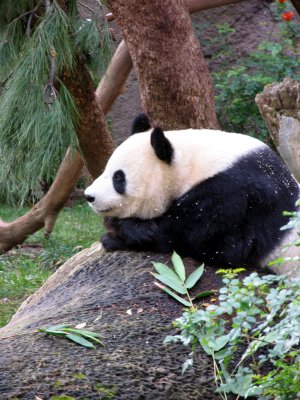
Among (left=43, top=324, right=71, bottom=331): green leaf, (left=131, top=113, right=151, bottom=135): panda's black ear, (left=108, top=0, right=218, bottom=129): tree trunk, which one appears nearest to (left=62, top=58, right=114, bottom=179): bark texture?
(left=108, top=0, right=218, bottom=129): tree trunk

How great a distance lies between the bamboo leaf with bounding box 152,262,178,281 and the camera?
294 centimetres

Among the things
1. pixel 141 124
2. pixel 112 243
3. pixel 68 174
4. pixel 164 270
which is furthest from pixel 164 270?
pixel 68 174

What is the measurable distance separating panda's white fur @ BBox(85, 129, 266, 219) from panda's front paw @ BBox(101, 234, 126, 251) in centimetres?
11

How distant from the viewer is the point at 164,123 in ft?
13.5

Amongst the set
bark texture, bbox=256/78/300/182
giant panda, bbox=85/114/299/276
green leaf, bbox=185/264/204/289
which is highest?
giant panda, bbox=85/114/299/276

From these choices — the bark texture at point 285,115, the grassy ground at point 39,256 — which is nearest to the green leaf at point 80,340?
the grassy ground at point 39,256

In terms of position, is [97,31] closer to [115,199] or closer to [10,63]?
[10,63]

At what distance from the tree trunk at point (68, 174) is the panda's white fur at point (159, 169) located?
155cm

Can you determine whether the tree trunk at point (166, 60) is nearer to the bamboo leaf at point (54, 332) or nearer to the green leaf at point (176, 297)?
the green leaf at point (176, 297)

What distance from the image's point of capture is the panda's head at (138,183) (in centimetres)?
316

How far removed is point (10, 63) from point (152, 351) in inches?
105

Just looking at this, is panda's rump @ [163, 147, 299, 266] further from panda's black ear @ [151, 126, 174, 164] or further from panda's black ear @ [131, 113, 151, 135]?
panda's black ear @ [131, 113, 151, 135]

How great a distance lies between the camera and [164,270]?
2.97m

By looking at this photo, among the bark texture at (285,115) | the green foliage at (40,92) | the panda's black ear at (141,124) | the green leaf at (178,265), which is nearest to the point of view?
the green leaf at (178,265)
